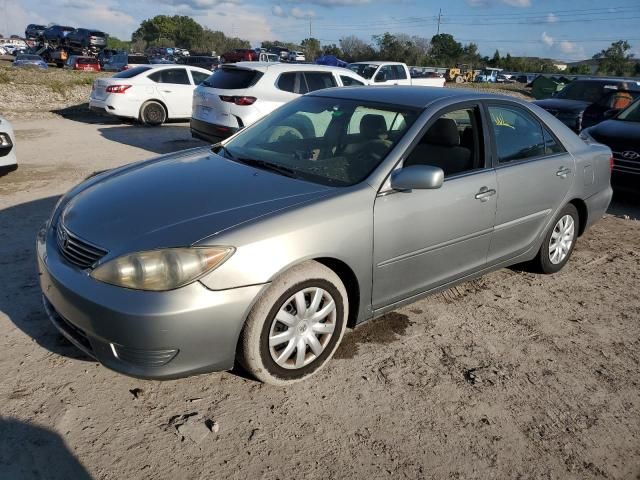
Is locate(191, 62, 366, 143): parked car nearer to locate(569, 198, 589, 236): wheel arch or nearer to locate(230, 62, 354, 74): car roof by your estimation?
locate(230, 62, 354, 74): car roof

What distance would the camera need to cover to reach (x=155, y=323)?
2395 mm

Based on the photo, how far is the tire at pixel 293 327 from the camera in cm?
265

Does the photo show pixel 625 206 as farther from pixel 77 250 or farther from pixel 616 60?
pixel 616 60

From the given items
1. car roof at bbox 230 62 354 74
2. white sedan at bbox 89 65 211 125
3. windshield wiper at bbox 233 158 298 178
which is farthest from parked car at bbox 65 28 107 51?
windshield wiper at bbox 233 158 298 178

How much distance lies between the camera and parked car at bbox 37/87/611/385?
2484 millimetres

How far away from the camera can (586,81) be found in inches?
471

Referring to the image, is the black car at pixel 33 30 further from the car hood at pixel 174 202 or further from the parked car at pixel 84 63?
the car hood at pixel 174 202

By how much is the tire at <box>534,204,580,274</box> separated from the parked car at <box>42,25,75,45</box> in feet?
133

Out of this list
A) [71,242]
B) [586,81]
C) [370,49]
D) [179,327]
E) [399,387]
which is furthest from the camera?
[370,49]

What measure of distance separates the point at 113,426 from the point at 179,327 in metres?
0.63

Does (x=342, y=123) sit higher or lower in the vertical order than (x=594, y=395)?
higher

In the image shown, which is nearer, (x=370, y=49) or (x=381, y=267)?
(x=381, y=267)

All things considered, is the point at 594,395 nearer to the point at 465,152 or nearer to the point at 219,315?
the point at 465,152

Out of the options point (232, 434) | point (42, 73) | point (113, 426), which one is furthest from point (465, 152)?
point (42, 73)
